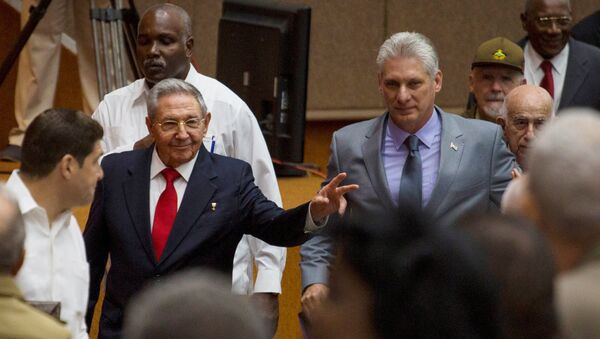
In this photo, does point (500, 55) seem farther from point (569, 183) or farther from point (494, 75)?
point (569, 183)

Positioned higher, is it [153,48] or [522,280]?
[153,48]

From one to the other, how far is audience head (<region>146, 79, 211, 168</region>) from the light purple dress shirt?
585mm

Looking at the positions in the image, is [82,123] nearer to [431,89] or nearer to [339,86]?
[431,89]

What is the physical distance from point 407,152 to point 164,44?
47.0 inches

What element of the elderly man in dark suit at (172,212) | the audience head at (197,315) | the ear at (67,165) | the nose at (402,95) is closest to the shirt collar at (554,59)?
the nose at (402,95)

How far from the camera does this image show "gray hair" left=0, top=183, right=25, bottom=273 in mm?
2488

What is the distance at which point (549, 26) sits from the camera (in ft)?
19.6

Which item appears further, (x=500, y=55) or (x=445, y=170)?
(x=500, y=55)

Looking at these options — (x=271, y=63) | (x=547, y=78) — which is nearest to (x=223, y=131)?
(x=271, y=63)

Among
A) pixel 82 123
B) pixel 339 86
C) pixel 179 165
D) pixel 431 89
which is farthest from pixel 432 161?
pixel 339 86

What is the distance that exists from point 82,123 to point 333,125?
5.23 meters

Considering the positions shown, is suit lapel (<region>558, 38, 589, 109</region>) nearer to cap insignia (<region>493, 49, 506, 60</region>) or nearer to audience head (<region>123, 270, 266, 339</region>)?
cap insignia (<region>493, 49, 506, 60</region>)

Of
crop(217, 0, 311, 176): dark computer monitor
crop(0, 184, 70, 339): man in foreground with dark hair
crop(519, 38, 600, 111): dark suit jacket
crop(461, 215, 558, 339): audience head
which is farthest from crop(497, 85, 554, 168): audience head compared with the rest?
crop(461, 215, 558, 339): audience head

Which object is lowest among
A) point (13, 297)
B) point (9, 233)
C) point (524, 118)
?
point (13, 297)
